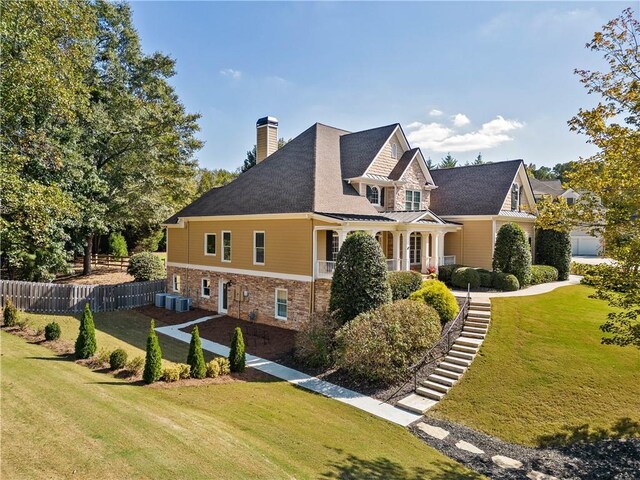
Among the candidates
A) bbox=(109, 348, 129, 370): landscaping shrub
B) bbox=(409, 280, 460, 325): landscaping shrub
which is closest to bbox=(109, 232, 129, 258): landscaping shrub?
bbox=(109, 348, 129, 370): landscaping shrub

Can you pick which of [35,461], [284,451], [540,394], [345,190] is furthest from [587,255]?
[35,461]

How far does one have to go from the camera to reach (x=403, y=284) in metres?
16.9

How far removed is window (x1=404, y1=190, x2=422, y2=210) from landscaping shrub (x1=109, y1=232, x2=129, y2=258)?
29482 mm

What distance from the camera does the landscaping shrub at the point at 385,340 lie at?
41.5ft

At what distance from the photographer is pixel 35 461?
6133 mm

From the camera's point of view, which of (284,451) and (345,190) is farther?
(345,190)

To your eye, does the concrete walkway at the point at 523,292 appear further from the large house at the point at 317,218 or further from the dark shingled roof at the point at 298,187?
the dark shingled roof at the point at 298,187

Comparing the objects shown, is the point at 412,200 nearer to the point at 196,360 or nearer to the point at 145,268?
the point at 196,360

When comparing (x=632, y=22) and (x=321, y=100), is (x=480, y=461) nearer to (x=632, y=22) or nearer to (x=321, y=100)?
(x=632, y=22)

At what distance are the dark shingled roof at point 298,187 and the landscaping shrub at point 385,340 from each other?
613cm

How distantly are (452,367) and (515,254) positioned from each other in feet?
33.4

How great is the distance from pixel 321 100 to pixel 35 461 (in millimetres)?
20066

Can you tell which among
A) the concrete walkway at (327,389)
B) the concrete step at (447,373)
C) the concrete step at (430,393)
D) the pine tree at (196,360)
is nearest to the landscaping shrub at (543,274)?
the concrete step at (447,373)

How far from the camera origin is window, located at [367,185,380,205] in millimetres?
23062
